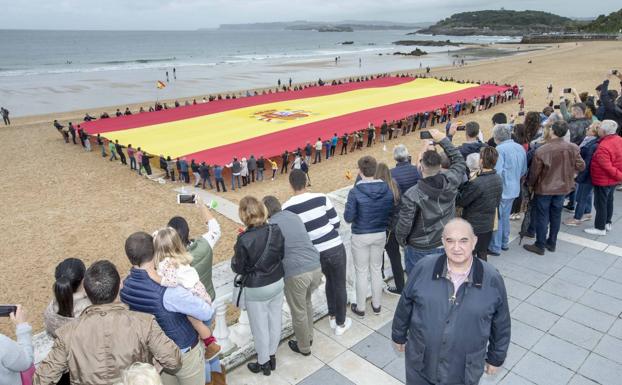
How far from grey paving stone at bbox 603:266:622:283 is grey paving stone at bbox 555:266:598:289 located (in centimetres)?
16

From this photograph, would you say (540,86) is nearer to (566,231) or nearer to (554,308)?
(566,231)

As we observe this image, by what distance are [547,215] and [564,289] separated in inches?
48.7

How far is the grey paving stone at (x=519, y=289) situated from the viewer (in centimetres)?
511

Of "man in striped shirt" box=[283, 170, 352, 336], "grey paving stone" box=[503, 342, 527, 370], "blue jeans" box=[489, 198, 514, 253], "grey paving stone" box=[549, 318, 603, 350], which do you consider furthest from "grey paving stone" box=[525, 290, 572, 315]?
"man in striped shirt" box=[283, 170, 352, 336]

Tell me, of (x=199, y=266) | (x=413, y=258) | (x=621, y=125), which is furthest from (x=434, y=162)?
(x=621, y=125)

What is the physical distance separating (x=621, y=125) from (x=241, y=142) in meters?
12.2

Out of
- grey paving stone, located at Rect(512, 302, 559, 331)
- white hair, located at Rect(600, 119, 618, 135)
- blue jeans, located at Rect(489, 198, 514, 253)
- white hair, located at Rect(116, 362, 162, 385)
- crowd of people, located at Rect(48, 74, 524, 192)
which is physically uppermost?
white hair, located at Rect(600, 119, 618, 135)

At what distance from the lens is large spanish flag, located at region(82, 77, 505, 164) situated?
16500 millimetres

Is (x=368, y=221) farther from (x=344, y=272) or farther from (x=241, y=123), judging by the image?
(x=241, y=123)

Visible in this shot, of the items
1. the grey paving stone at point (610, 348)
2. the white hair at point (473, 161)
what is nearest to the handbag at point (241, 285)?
the white hair at point (473, 161)

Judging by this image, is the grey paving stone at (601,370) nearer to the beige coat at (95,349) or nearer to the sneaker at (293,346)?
the sneaker at (293,346)

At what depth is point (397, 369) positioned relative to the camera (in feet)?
13.2

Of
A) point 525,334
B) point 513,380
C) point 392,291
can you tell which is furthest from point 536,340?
point 392,291

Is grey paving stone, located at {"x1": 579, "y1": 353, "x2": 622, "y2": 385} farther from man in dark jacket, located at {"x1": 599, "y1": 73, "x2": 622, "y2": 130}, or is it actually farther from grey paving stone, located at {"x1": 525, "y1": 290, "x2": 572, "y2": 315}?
man in dark jacket, located at {"x1": 599, "y1": 73, "x2": 622, "y2": 130}
